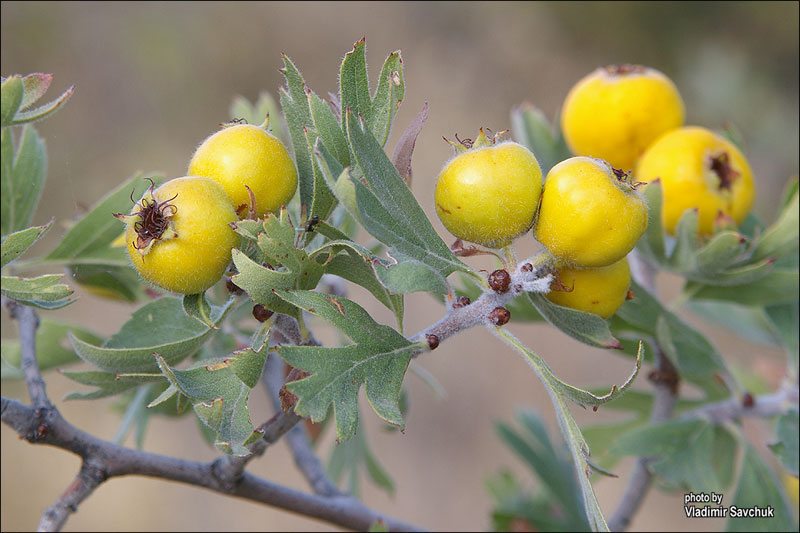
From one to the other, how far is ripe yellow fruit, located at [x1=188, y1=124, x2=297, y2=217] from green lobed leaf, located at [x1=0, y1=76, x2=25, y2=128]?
0.26m

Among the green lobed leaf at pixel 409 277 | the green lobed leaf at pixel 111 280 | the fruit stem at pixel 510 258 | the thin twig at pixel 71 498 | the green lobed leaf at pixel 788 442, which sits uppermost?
the green lobed leaf at pixel 409 277

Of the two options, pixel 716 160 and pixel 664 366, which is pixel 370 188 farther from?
pixel 664 366

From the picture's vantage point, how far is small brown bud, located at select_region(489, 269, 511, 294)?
0.81 meters

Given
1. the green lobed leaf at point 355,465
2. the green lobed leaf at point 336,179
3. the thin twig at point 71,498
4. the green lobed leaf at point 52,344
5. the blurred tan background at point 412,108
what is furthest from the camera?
the blurred tan background at point 412,108

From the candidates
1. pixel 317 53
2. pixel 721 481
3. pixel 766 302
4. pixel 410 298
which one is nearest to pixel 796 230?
pixel 766 302

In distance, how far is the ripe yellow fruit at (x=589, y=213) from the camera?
0.74 metres

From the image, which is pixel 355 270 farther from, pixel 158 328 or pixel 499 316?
pixel 158 328

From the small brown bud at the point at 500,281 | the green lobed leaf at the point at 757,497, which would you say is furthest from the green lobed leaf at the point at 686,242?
the small brown bud at the point at 500,281

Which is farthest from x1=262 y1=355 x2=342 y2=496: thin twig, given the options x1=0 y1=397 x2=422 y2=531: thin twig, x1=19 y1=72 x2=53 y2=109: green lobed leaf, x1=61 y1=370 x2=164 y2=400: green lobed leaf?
x1=19 y1=72 x2=53 y2=109: green lobed leaf

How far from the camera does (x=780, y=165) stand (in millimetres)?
3535

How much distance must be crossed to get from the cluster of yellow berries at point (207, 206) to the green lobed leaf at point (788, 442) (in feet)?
3.23

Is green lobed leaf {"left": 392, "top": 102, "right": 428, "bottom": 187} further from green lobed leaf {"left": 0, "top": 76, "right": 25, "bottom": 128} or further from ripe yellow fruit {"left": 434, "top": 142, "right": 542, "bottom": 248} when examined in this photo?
green lobed leaf {"left": 0, "top": 76, "right": 25, "bottom": 128}

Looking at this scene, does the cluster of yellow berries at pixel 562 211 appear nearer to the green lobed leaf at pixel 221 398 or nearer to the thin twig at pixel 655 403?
the green lobed leaf at pixel 221 398

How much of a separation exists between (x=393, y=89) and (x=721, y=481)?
1.16 m
